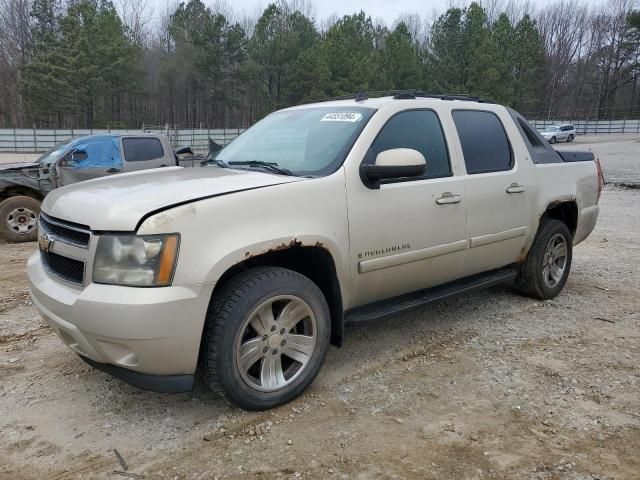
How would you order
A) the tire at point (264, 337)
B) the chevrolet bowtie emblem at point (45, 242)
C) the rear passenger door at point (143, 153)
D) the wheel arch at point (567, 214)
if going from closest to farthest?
the tire at point (264, 337), the chevrolet bowtie emblem at point (45, 242), the wheel arch at point (567, 214), the rear passenger door at point (143, 153)

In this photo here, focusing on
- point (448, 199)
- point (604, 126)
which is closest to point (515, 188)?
point (448, 199)

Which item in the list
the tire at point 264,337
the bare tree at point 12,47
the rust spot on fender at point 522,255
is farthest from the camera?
the bare tree at point 12,47

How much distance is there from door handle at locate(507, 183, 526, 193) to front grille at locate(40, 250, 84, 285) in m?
3.26

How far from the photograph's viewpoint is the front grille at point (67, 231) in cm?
270

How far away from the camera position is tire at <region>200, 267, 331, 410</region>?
275cm

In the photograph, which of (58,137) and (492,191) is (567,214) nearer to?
(492,191)

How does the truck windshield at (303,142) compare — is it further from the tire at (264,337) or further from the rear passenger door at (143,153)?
the rear passenger door at (143,153)

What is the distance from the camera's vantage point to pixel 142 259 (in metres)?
2.54

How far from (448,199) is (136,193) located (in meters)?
2.14

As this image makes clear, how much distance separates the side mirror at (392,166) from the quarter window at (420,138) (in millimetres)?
218

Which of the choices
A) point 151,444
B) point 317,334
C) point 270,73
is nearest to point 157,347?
point 151,444

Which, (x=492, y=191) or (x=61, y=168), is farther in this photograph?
(x=61, y=168)

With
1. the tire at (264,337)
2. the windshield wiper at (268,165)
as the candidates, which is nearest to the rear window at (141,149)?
the windshield wiper at (268,165)

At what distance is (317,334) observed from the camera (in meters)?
3.15
